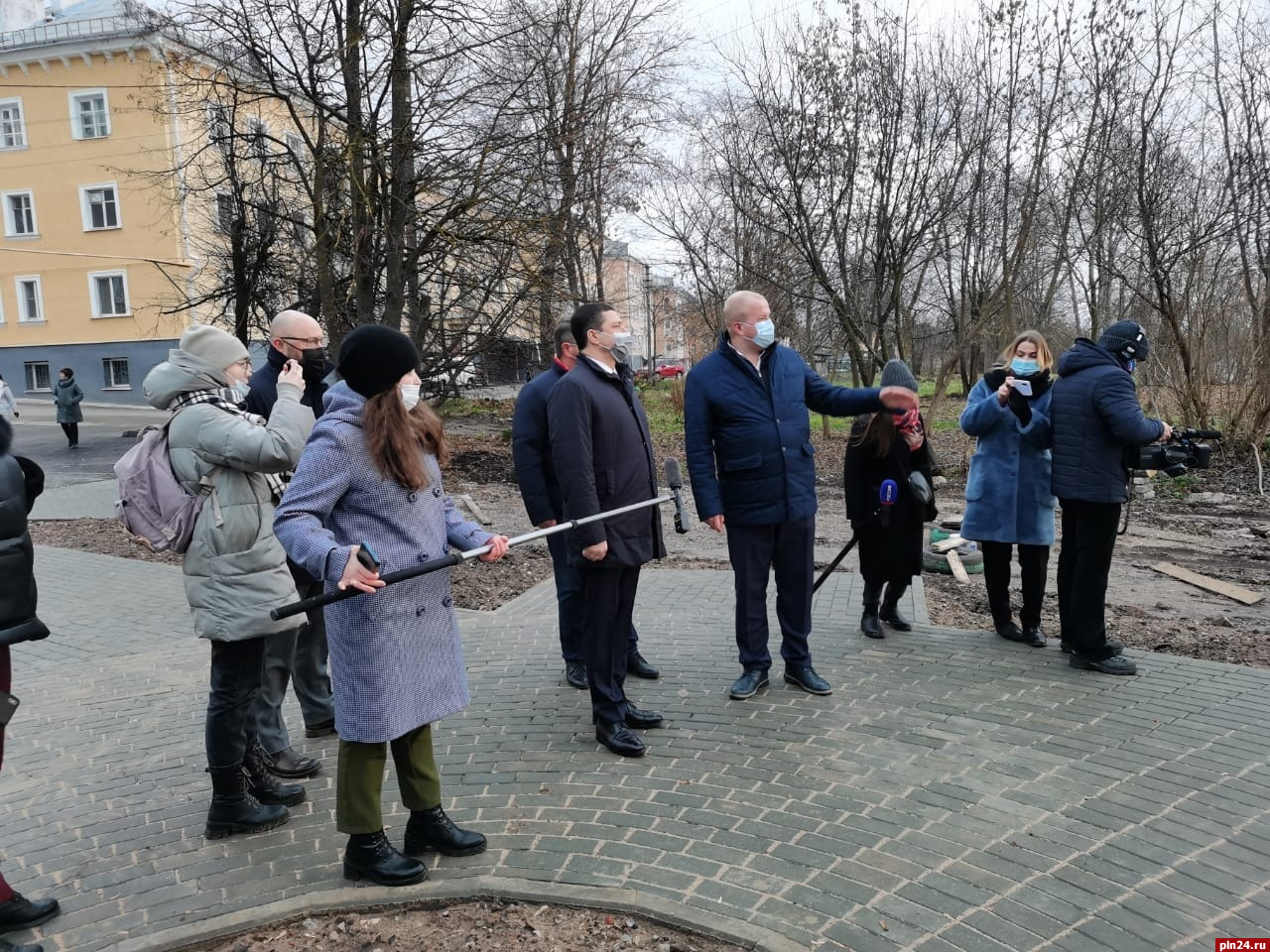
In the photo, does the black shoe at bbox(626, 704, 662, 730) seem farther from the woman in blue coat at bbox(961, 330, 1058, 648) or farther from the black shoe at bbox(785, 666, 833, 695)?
the woman in blue coat at bbox(961, 330, 1058, 648)

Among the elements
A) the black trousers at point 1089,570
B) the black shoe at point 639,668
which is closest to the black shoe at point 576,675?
Answer: the black shoe at point 639,668

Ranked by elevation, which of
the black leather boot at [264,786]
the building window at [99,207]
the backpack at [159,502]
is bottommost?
the black leather boot at [264,786]

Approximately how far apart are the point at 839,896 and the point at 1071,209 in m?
13.6

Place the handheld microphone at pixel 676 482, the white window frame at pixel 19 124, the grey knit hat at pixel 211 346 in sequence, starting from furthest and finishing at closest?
the white window frame at pixel 19 124 → the handheld microphone at pixel 676 482 → the grey knit hat at pixel 211 346

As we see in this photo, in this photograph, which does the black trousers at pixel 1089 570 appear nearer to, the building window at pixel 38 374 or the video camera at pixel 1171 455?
the video camera at pixel 1171 455

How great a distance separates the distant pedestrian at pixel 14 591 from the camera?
297cm

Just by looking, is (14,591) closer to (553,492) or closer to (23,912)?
(23,912)

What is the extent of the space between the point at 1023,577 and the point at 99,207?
36.9 m

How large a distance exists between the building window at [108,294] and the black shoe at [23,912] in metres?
34.9

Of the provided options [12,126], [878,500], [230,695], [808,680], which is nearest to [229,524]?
[230,695]

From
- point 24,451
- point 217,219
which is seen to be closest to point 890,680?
point 217,219

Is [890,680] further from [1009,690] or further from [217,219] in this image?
[217,219]

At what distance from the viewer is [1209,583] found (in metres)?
7.88

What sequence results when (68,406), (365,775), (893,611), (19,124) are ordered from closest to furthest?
(365,775), (893,611), (68,406), (19,124)
